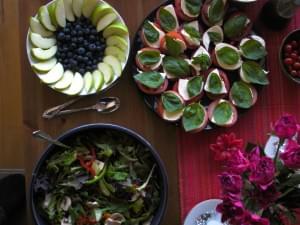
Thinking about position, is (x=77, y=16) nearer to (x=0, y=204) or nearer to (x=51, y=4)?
(x=51, y=4)

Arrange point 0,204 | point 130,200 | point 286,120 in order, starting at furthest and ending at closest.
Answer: point 0,204, point 130,200, point 286,120

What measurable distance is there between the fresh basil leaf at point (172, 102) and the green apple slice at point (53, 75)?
21 centimetres

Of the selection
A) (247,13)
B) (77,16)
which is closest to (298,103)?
(247,13)

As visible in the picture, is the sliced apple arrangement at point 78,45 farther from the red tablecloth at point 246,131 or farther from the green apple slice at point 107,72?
the red tablecloth at point 246,131

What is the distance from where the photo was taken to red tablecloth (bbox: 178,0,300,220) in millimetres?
1006

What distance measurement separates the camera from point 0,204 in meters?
1.16

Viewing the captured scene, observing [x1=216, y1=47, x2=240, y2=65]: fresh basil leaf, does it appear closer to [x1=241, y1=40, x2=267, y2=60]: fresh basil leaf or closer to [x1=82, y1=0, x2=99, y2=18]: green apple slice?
[x1=241, y1=40, x2=267, y2=60]: fresh basil leaf

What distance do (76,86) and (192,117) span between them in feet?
0.79

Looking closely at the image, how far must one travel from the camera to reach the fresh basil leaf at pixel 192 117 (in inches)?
38.0

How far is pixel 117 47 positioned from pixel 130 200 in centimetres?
31

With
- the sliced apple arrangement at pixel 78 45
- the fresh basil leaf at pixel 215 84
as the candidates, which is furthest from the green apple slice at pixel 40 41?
the fresh basil leaf at pixel 215 84

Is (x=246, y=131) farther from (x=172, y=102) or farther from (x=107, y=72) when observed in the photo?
(x=107, y=72)

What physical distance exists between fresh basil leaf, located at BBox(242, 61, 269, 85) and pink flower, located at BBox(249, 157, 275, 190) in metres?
0.35

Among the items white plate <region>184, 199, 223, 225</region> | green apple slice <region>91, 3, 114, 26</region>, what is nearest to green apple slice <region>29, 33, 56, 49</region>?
green apple slice <region>91, 3, 114, 26</region>
